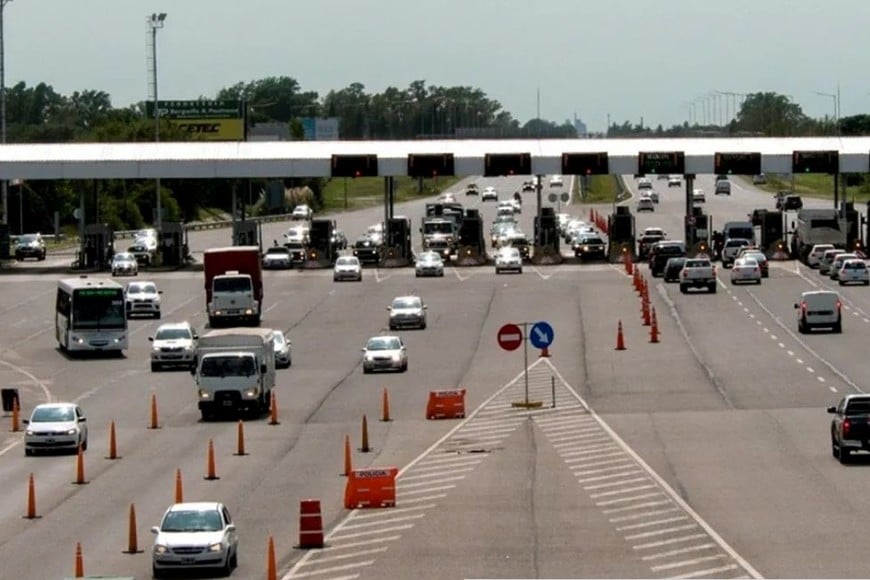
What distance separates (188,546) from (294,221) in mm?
146695

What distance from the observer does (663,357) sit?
222ft

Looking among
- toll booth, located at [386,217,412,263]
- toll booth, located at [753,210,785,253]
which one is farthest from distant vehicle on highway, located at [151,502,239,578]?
toll booth, located at [753,210,785,253]

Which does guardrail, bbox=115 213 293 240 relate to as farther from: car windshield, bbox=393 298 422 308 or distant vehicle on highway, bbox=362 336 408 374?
distant vehicle on highway, bbox=362 336 408 374

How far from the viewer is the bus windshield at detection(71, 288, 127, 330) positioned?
72.7m

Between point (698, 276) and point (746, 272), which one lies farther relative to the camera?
point (746, 272)

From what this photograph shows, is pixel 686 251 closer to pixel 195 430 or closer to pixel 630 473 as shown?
pixel 195 430

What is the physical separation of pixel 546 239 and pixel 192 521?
283 ft

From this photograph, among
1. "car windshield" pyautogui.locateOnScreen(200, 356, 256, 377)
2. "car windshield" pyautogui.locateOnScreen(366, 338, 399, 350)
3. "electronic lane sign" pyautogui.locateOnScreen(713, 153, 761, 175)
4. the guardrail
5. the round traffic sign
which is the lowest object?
the guardrail

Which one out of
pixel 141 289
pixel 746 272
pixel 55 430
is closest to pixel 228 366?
pixel 55 430

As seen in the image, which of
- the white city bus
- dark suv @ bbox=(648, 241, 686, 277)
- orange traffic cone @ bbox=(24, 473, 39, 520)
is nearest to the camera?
orange traffic cone @ bbox=(24, 473, 39, 520)

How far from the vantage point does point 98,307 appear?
7275 centimetres

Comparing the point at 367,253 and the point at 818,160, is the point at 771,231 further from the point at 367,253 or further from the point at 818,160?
the point at 367,253

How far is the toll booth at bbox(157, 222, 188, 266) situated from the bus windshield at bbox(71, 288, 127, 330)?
42.5 meters

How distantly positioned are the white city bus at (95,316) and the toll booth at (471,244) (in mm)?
43525
